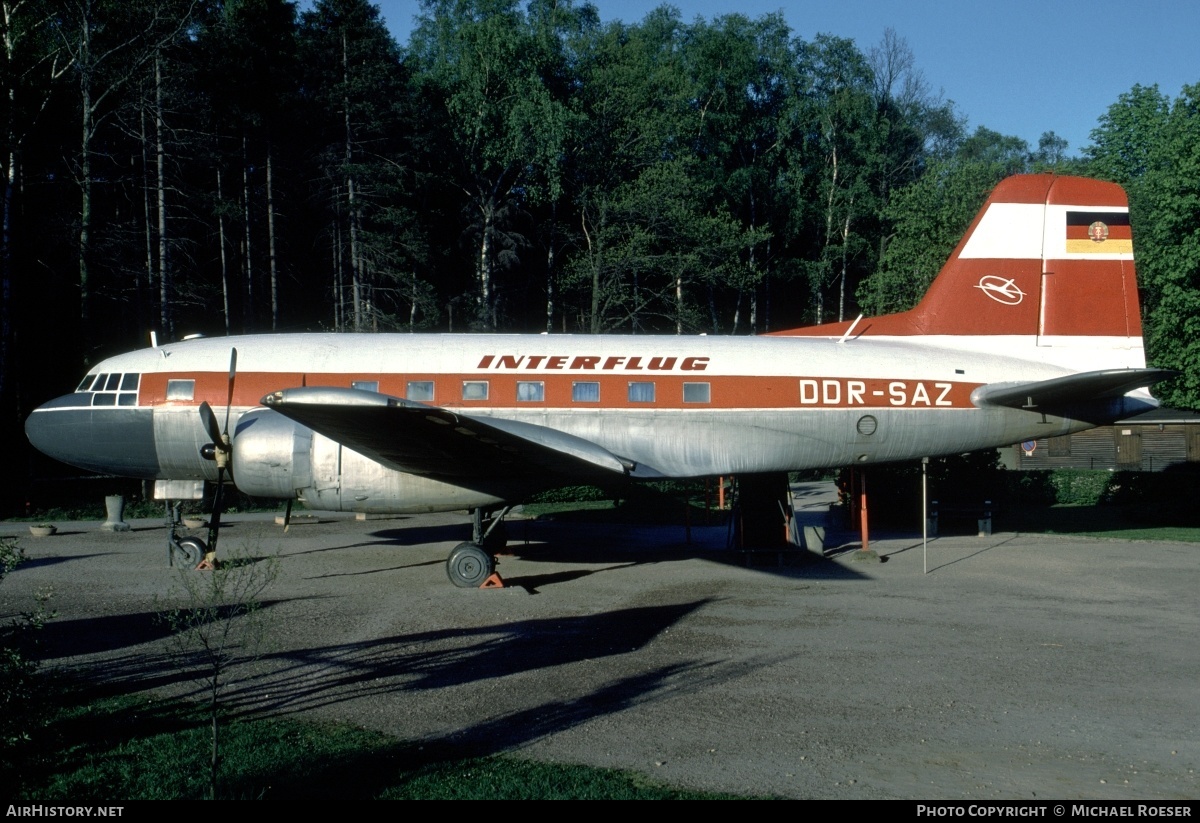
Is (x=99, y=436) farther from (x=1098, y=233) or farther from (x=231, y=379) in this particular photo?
(x=1098, y=233)

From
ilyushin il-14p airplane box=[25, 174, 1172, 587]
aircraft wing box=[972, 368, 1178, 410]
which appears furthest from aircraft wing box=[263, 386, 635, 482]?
→ aircraft wing box=[972, 368, 1178, 410]

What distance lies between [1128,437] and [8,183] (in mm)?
47697

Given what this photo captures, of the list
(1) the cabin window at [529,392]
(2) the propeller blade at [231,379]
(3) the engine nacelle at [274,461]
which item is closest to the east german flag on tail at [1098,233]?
(1) the cabin window at [529,392]

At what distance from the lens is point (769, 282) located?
56.0 meters

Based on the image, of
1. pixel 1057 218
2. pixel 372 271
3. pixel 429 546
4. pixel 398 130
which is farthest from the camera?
pixel 398 130

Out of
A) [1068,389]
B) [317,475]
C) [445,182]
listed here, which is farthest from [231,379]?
[445,182]

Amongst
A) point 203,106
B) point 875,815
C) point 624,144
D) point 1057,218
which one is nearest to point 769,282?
point 624,144

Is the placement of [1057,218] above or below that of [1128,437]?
above

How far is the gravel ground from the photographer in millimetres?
7941

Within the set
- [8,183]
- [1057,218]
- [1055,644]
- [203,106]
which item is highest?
[203,106]

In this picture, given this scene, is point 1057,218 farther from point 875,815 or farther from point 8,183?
point 8,183

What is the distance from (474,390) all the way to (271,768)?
10.5 metres

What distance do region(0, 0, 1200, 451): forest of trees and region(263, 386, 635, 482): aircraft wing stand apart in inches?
736

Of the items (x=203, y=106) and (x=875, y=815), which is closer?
(x=875, y=815)
